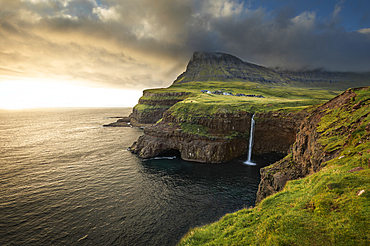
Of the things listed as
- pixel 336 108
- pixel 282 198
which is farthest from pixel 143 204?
pixel 336 108

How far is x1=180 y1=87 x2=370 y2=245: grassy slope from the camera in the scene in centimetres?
945

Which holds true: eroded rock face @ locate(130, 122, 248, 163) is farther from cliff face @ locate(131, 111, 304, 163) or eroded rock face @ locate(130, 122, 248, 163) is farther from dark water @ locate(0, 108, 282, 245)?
dark water @ locate(0, 108, 282, 245)

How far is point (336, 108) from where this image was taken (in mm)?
26016

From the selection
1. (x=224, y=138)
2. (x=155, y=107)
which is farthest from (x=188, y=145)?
(x=155, y=107)

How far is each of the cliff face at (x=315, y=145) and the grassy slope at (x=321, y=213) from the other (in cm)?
56

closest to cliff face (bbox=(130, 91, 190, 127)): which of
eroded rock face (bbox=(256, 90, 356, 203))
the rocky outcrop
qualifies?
the rocky outcrop

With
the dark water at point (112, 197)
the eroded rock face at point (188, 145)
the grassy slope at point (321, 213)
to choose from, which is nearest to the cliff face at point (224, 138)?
the eroded rock face at point (188, 145)

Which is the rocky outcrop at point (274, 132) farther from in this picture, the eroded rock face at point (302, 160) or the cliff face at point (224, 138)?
the eroded rock face at point (302, 160)

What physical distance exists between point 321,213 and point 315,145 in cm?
1562

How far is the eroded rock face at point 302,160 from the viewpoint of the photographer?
24.5 metres

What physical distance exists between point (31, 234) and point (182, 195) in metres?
27.5

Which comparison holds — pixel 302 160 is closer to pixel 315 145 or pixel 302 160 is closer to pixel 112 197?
pixel 315 145

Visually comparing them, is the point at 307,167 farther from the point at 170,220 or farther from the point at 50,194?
the point at 50,194

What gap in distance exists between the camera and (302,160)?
87.0ft
